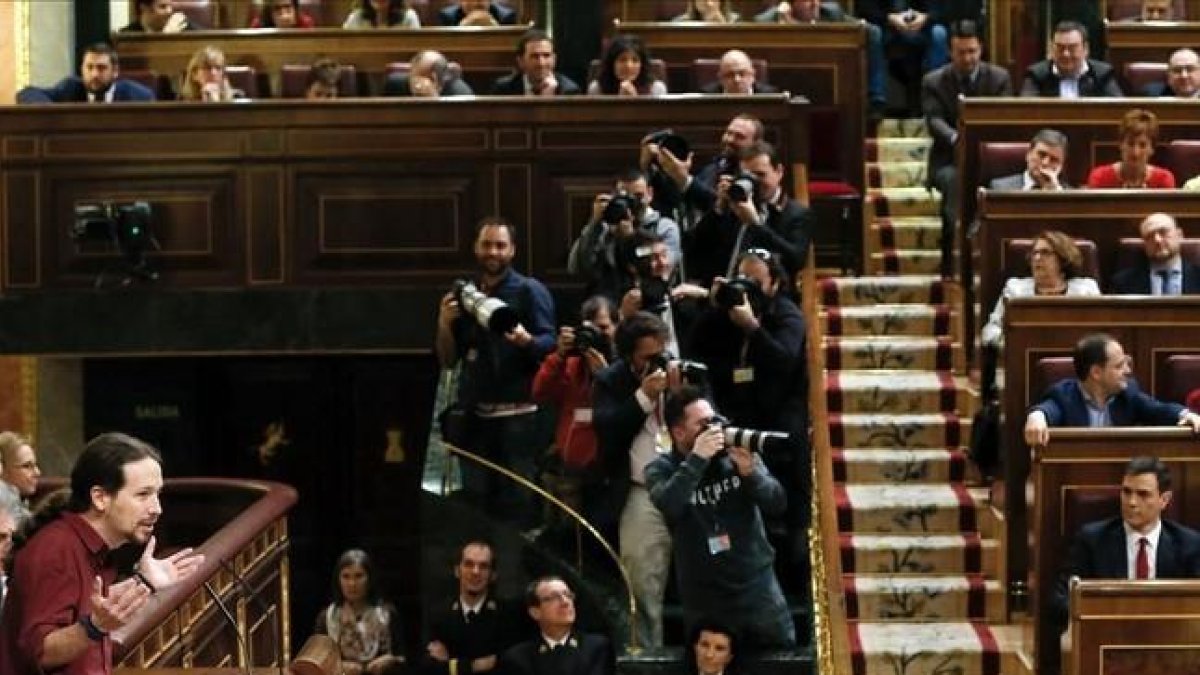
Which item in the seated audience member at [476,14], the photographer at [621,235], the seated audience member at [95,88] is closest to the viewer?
the photographer at [621,235]

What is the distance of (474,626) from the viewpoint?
338 inches

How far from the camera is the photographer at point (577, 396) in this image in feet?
28.8

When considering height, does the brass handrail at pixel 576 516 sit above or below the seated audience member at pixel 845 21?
below

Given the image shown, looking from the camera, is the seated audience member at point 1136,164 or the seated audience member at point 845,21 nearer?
the seated audience member at point 1136,164

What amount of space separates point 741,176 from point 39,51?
402 cm

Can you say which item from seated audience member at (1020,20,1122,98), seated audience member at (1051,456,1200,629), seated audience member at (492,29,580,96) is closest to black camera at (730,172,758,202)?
seated audience member at (492,29,580,96)

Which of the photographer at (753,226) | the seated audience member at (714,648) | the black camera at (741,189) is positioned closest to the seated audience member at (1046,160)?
the photographer at (753,226)

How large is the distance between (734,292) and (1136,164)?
1.81m

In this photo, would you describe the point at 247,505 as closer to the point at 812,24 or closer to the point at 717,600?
the point at 717,600

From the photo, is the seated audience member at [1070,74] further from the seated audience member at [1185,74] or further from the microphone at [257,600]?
the microphone at [257,600]

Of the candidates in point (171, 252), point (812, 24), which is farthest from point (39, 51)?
point (812, 24)

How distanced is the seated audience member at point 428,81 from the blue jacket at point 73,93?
101 cm

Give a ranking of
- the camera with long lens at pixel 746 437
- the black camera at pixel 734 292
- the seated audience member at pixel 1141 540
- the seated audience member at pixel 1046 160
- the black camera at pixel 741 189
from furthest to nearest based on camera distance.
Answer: the seated audience member at pixel 1046 160
the black camera at pixel 741 189
the black camera at pixel 734 292
the camera with long lens at pixel 746 437
the seated audience member at pixel 1141 540

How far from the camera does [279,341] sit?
421 inches
